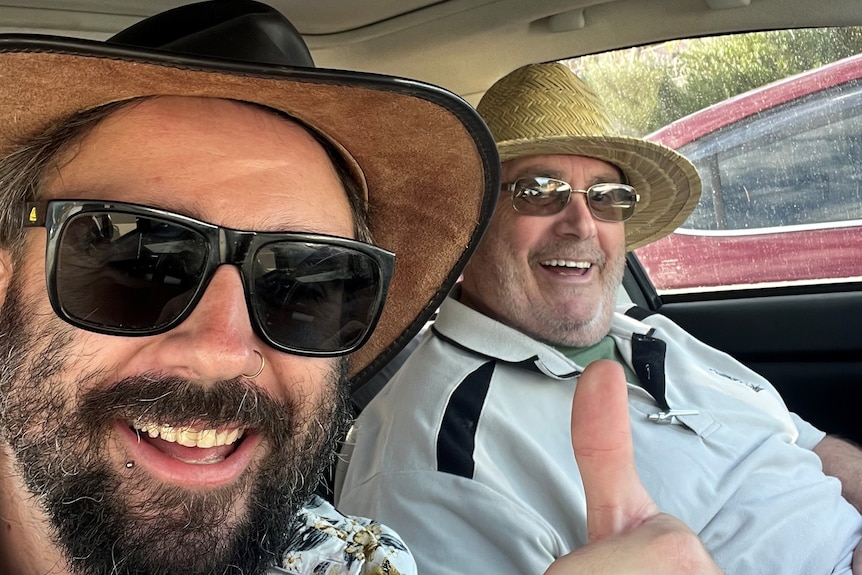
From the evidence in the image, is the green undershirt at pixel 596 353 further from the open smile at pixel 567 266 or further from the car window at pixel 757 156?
the car window at pixel 757 156

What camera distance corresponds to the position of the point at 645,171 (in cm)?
248

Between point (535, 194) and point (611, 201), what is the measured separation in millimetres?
246

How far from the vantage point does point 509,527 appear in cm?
161

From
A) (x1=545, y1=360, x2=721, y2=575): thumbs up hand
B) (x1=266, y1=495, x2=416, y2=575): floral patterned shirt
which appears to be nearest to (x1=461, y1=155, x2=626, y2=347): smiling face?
(x1=266, y1=495, x2=416, y2=575): floral patterned shirt

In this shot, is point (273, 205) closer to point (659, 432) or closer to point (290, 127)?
point (290, 127)

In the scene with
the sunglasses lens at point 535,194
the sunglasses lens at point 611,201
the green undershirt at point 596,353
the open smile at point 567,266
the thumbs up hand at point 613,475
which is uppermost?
the thumbs up hand at point 613,475

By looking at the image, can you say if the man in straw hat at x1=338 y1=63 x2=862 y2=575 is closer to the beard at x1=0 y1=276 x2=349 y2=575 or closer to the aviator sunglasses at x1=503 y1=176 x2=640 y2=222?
the aviator sunglasses at x1=503 y1=176 x2=640 y2=222

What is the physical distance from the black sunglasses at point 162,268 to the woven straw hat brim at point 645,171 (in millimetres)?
916

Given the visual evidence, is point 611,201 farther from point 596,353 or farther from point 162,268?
point 162,268

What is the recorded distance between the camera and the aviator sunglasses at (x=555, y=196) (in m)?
2.28

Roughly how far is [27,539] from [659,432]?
55.7 inches

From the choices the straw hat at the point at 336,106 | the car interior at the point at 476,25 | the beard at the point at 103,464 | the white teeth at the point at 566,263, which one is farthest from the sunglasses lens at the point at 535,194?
the beard at the point at 103,464

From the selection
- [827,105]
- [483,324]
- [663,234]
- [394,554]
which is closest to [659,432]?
[483,324]

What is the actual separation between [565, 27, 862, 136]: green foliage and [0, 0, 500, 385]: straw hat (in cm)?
108
